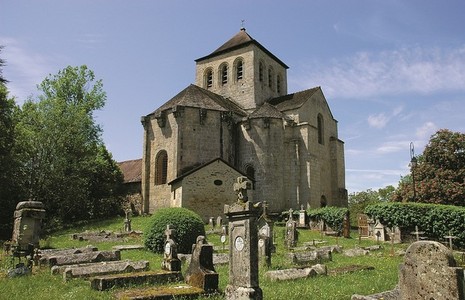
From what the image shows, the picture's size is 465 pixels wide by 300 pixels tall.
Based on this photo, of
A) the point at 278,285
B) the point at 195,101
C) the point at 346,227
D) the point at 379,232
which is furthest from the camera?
the point at 195,101

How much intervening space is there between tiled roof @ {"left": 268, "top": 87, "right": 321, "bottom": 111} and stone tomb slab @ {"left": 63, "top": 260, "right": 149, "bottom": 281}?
22.6 m

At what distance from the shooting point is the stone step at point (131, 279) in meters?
7.86

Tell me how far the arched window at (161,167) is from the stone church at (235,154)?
0.07 meters

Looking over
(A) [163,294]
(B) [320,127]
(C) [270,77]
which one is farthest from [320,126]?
(A) [163,294]

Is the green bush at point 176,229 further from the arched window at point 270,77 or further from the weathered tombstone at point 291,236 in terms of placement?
the arched window at point 270,77

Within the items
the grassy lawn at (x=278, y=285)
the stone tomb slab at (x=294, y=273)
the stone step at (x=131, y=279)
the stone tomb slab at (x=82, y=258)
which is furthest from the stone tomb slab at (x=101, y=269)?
the stone tomb slab at (x=294, y=273)

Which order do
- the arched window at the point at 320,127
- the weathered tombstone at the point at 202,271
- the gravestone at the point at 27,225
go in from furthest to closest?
the arched window at the point at 320,127, the gravestone at the point at 27,225, the weathered tombstone at the point at 202,271

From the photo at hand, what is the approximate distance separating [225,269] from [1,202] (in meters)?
18.5

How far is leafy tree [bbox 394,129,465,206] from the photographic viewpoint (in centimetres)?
2758

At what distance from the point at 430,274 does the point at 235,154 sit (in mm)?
25249

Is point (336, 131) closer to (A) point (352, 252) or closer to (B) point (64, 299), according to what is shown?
(A) point (352, 252)

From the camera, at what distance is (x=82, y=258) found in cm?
1098

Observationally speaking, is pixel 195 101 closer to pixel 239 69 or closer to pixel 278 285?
pixel 239 69

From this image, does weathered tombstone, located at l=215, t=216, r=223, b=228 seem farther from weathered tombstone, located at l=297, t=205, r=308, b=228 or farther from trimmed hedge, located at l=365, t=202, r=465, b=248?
trimmed hedge, located at l=365, t=202, r=465, b=248
